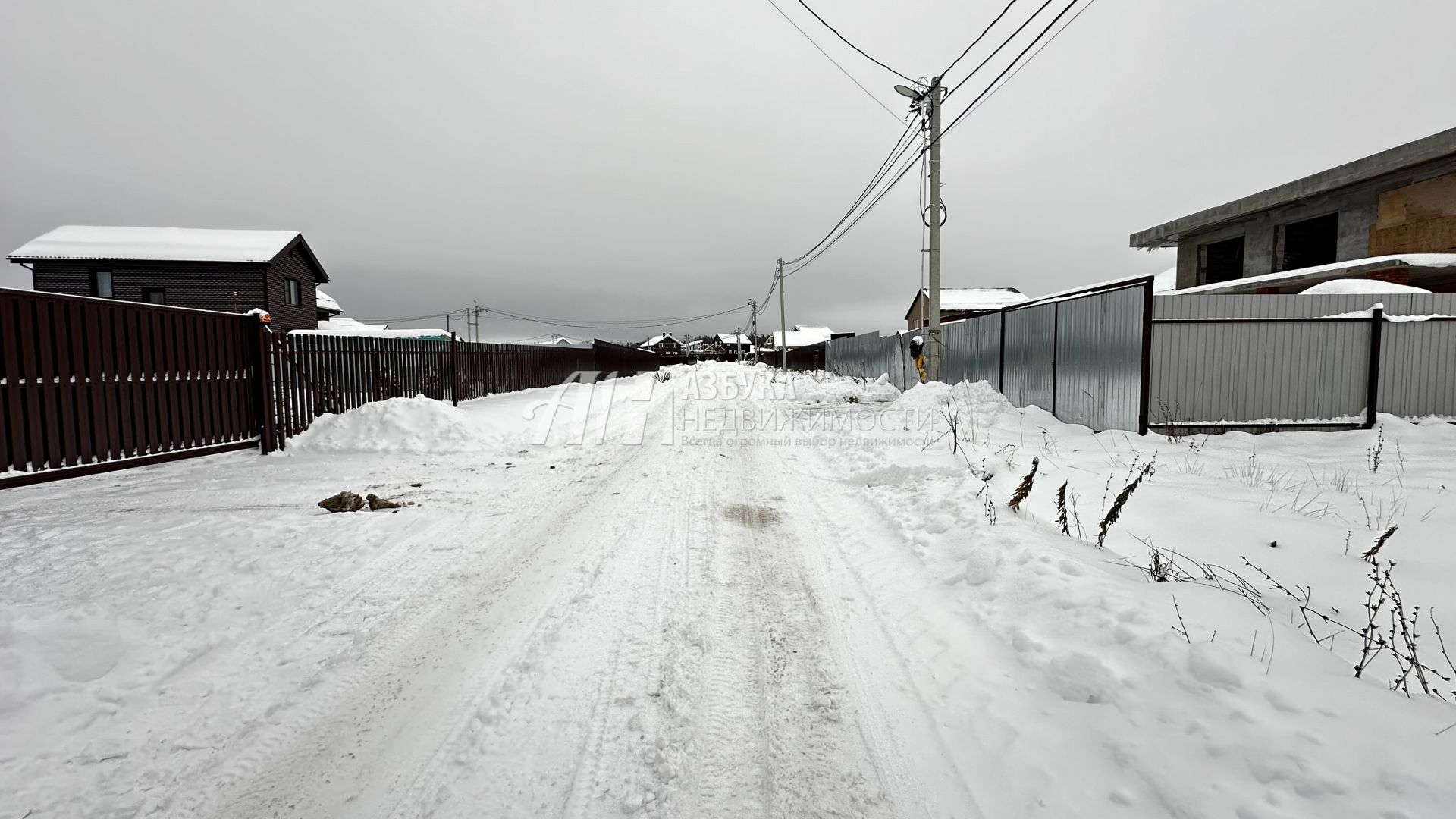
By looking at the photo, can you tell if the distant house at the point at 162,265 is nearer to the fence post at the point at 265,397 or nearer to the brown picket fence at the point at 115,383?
the fence post at the point at 265,397

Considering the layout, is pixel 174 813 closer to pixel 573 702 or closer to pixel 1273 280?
pixel 573 702

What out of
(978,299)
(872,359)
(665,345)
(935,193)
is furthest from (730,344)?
(935,193)

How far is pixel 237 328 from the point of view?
8.56m

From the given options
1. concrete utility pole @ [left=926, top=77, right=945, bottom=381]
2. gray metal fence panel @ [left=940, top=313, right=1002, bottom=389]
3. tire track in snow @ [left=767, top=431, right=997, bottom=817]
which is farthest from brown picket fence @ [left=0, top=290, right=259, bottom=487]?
gray metal fence panel @ [left=940, top=313, right=1002, bottom=389]

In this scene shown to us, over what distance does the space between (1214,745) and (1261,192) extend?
26567 mm

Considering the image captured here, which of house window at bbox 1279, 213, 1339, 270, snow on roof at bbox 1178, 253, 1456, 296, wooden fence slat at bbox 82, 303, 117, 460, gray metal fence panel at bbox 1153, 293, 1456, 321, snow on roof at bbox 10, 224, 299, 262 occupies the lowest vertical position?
wooden fence slat at bbox 82, 303, 117, 460

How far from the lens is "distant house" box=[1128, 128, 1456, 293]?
15.0 m

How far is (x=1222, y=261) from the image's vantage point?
22.5 meters

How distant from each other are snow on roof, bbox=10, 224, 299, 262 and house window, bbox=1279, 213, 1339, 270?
1763 inches

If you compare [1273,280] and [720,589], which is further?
[1273,280]

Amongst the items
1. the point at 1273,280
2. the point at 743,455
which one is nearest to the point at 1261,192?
the point at 1273,280

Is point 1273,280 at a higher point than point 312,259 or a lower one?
lower

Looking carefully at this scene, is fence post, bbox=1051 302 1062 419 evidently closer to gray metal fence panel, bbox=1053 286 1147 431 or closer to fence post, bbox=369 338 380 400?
gray metal fence panel, bbox=1053 286 1147 431

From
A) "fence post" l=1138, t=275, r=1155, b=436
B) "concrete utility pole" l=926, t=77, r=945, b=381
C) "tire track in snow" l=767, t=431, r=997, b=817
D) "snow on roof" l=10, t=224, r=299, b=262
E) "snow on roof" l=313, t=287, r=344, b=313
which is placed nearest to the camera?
"tire track in snow" l=767, t=431, r=997, b=817
